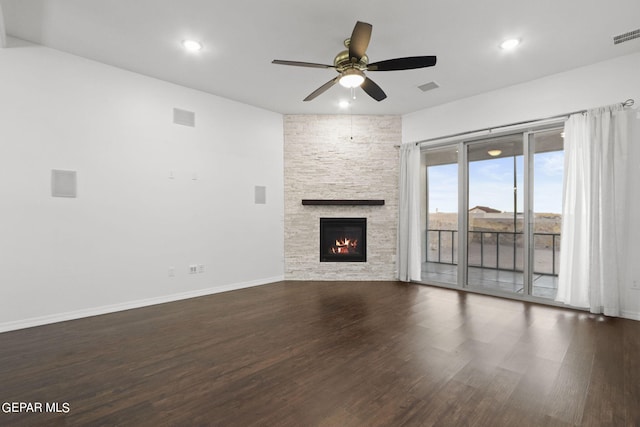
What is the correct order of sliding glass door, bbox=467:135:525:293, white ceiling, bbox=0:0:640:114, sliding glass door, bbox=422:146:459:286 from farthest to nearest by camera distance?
sliding glass door, bbox=422:146:459:286 → sliding glass door, bbox=467:135:525:293 → white ceiling, bbox=0:0:640:114

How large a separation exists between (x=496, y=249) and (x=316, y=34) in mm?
4403

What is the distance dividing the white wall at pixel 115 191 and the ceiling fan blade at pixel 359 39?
287 cm

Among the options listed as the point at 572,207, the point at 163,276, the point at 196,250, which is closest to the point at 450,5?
the point at 572,207

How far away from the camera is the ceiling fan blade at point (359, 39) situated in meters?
2.32

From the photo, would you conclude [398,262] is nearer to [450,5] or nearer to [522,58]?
[522,58]

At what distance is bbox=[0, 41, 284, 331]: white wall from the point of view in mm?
3195

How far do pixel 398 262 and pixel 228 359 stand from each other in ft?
12.6

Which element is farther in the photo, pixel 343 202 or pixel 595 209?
pixel 343 202

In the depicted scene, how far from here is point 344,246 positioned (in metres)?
5.77

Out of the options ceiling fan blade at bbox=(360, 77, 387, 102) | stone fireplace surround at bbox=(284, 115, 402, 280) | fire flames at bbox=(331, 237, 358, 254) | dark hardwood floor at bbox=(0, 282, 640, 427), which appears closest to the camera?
dark hardwood floor at bbox=(0, 282, 640, 427)

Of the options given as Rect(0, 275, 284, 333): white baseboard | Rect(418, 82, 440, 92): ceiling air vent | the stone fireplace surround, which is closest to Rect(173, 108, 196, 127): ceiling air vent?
the stone fireplace surround

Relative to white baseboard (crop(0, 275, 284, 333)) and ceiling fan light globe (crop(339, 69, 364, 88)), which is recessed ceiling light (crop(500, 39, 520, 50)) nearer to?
ceiling fan light globe (crop(339, 69, 364, 88))

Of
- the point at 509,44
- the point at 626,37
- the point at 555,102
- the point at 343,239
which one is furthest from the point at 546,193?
the point at 343,239

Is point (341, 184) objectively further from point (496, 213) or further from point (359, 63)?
point (359, 63)
